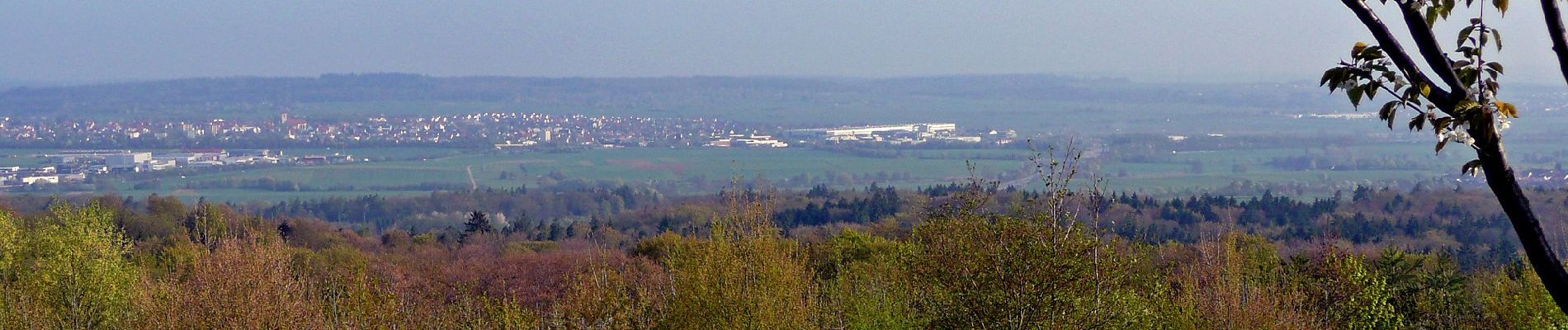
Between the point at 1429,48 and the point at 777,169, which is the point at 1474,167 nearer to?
the point at 1429,48

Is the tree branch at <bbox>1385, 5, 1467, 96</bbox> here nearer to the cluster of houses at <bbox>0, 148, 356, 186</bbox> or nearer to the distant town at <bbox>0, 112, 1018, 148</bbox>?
the cluster of houses at <bbox>0, 148, 356, 186</bbox>

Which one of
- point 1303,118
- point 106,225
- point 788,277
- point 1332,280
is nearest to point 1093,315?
point 788,277

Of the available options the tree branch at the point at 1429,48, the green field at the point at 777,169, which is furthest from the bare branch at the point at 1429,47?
the green field at the point at 777,169

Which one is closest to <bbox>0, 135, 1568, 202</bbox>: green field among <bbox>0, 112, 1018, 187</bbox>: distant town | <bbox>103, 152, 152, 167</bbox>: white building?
<bbox>0, 112, 1018, 187</bbox>: distant town

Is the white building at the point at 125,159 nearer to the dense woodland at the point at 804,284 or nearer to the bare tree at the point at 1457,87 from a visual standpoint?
the dense woodland at the point at 804,284

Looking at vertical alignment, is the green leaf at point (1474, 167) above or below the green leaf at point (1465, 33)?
below

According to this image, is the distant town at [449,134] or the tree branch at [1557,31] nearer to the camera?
the tree branch at [1557,31]

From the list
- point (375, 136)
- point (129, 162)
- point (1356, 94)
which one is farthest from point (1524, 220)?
point (375, 136)
